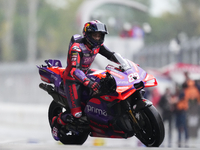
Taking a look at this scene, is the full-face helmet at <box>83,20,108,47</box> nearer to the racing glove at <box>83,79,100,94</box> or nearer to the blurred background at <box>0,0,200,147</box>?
the racing glove at <box>83,79,100,94</box>

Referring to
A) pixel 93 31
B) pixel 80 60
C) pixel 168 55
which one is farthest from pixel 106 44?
pixel 93 31

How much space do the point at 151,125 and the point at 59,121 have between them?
184 cm

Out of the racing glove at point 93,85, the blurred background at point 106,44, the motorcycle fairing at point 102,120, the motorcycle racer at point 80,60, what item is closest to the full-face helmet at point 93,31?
the motorcycle racer at point 80,60

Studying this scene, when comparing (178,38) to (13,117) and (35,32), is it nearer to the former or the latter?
(13,117)

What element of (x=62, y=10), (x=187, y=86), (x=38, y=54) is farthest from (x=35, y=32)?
(x=187, y=86)

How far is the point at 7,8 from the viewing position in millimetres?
66062

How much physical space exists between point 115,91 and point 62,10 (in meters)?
67.3

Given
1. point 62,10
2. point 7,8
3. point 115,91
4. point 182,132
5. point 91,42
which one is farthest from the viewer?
point 62,10

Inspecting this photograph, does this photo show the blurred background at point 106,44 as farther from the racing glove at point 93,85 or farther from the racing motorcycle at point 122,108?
the racing glove at point 93,85

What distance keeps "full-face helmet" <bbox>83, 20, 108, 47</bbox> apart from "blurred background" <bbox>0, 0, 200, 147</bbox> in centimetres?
333

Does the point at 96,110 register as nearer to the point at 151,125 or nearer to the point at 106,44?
the point at 151,125

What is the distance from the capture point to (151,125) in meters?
6.66

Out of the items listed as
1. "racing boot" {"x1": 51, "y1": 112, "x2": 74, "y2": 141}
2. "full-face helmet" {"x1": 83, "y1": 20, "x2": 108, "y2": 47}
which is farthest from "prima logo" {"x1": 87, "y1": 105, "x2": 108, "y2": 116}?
"full-face helmet" {"x1": 83, "y1": 20, "x2": 108, "y2": 47}

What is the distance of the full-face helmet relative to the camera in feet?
22.9
